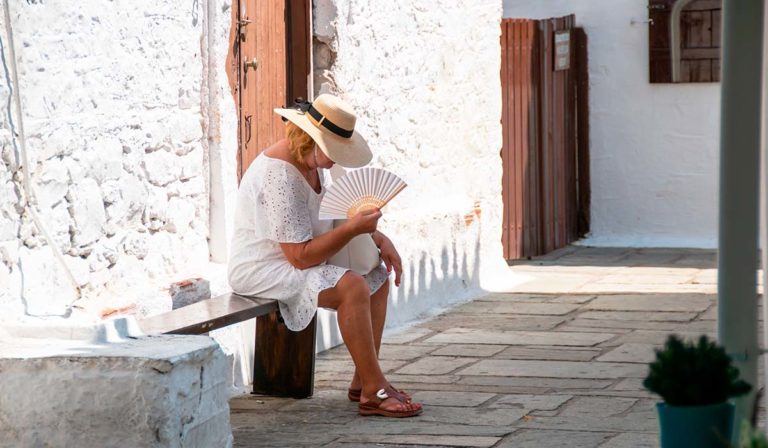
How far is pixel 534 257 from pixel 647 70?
2.00 m

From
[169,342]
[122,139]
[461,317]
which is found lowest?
[461,317]

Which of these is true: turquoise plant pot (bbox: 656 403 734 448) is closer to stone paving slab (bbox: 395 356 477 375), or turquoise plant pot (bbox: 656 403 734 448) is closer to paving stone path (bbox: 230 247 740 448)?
paving stone path (bbox: 230 247 740 448)

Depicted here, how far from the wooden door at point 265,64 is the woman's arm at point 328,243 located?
123 centimetres

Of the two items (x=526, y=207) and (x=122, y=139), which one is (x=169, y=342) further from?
(x=526, y=207)

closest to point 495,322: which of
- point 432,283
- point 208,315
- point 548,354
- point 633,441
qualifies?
point 432,283

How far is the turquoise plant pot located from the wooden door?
366 centimetres

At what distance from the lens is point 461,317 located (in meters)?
7.88

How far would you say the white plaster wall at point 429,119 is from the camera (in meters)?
7.35

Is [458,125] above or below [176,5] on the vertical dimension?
below

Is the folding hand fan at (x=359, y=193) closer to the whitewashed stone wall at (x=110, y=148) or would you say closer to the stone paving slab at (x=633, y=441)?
the whitewashed stone wall at (x=110, y=148)

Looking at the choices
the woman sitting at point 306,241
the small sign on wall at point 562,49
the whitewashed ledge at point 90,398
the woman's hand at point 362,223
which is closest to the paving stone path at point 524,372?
the woman sitting at point 306,241

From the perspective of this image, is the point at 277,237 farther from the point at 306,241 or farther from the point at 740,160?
the point at 740,160

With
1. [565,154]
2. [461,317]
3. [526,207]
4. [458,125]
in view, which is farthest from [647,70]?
[461,317]

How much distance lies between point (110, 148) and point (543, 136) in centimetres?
615
